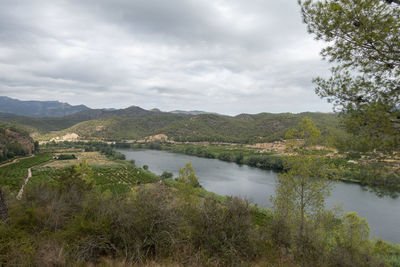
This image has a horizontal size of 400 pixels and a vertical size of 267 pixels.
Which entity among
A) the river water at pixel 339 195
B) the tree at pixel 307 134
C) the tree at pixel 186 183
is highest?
the tree at pixel 307 134

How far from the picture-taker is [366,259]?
7.90 metres

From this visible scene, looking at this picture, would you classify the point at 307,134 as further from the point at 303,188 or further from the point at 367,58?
the point at 367,58

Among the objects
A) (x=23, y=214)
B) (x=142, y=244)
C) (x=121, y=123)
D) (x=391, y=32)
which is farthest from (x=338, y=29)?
(x=121, y=123)

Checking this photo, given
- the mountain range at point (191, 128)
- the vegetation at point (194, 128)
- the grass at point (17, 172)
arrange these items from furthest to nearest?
the mountain range at point (191, 128), the vegetation at point (194, 128), the grass at point (17, 172)

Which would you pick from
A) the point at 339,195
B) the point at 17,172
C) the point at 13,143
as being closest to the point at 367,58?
the point at 339,195

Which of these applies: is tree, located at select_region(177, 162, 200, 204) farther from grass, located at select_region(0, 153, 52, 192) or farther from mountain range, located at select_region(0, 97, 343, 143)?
mountain range, located at select_region(0, 97, 343, 143)

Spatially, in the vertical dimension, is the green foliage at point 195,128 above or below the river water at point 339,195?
above

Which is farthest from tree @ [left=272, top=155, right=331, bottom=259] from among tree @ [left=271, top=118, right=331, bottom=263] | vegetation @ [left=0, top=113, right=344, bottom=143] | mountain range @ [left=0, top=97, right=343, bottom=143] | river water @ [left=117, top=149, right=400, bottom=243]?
mountain range @ [left=0, top=97, right=343, bottom=143]

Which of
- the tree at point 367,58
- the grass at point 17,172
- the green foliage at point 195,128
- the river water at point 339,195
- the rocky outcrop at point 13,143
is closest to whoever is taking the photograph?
the tree at point 367,58

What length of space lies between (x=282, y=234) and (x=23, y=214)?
8826 millimetres

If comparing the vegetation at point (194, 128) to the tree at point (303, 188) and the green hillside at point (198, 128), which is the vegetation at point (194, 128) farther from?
the tree at point (303, 188)

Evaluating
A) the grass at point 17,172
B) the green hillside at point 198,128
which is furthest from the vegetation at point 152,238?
the green hillside at point 198,128

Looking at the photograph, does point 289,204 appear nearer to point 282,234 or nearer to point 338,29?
point 282,234

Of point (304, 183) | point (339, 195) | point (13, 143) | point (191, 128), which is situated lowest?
point (13, 143)
